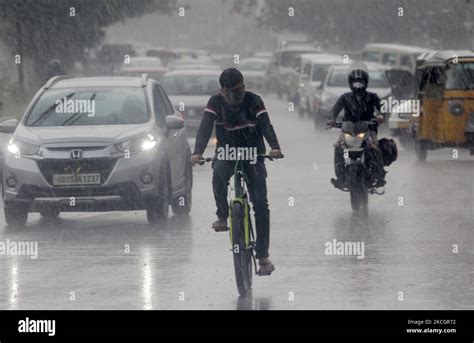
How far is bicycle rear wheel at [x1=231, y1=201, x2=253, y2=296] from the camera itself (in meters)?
11.4

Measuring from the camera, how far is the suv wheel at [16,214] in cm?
1650

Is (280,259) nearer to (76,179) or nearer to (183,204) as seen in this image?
(76,179)

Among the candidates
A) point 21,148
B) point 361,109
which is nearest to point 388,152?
point 361,109

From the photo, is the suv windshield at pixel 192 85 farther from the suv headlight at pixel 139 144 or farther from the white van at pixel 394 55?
Answer: the suv headlight at pixel 139 144

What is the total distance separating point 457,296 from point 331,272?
1.69 m

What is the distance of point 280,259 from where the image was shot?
1364 cm

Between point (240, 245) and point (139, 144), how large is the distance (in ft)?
17.3

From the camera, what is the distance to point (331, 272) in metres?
12.7

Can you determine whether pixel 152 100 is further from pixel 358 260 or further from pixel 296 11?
pixel 296 11

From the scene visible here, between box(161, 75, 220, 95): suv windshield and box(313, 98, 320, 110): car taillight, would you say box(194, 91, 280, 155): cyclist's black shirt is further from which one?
box(313, 98, 320, 110): car taillight

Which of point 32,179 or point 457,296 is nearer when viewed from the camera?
point 457,296

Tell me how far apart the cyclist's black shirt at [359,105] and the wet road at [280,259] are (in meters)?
1.10
